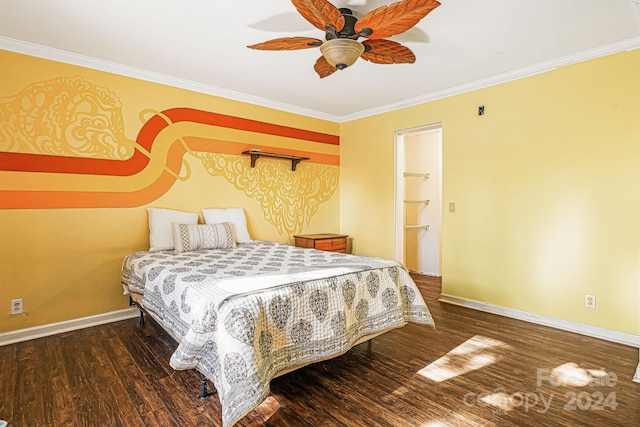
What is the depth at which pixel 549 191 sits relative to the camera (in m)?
3.18

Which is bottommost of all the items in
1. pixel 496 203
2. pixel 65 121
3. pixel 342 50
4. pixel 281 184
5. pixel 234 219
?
pixel 234 219

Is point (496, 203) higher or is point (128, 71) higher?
point (128, 71)

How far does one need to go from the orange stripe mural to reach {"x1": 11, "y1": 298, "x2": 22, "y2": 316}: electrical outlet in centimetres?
79

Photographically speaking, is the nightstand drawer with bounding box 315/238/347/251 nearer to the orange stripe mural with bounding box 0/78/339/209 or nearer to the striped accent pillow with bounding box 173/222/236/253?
the striped accent pillow with bounding box 173/222/236/253

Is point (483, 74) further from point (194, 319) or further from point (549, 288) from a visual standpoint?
point (194, 319)

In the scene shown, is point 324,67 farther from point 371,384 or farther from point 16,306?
point 16,306

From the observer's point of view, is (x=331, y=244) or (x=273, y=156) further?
(x=331, y=244)

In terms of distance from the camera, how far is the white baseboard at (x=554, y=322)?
277cm

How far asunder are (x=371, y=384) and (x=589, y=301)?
2266mm

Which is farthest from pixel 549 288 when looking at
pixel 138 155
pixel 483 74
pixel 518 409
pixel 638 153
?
pixel 138 155

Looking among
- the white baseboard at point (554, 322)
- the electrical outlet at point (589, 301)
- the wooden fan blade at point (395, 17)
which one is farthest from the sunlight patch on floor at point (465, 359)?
the wooden fan blade at point (395, 17)

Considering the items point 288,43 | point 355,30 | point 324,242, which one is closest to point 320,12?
point 355,30

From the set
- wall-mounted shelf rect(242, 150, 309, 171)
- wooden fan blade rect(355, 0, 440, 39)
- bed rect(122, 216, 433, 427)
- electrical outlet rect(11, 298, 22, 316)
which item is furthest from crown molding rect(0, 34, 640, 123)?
electrical outlet rect(11, 298, 22, 316)

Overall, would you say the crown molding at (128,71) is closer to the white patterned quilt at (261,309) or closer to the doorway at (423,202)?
the white patterned quilt at (261,309)
